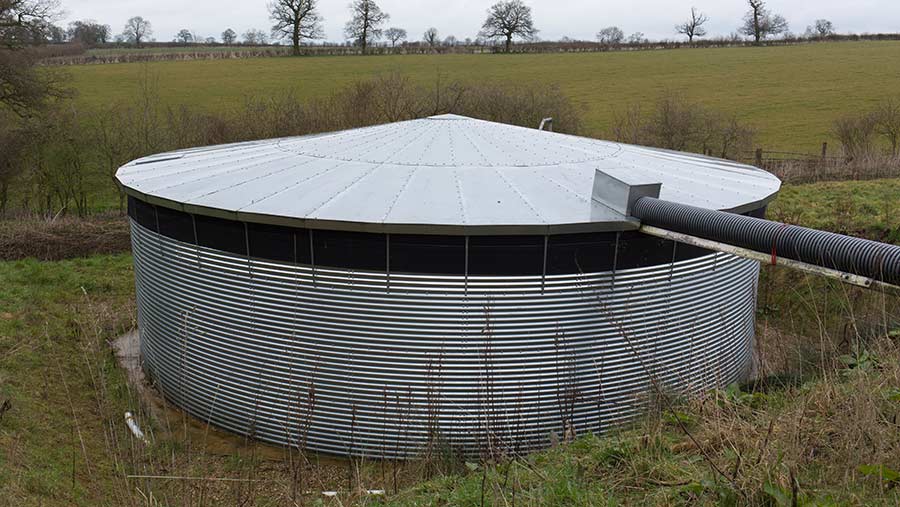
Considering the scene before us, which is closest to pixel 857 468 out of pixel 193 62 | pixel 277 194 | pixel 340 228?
pixel 340 228

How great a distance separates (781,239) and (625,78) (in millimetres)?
60850

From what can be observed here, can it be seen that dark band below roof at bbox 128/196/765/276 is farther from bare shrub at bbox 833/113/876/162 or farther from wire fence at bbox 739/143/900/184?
bare shrub at bbox 833/113/876/162

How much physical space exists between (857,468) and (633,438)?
2010 millimetres

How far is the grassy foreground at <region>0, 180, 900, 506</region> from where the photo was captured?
502cm

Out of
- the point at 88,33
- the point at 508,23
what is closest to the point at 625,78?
the point at 508,23

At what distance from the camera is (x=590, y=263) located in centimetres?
991

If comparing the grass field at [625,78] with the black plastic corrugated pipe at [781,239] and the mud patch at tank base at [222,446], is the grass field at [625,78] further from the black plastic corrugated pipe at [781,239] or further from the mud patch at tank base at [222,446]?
the mud patch at tank base at [222,446]

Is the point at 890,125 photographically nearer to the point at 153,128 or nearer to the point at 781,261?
the point at 781,261

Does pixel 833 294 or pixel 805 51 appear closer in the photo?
pixel 833 294

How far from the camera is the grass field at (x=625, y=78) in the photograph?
51650 mm

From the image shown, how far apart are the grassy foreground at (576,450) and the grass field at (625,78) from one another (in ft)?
116

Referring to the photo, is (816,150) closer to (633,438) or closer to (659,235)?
(659,235)

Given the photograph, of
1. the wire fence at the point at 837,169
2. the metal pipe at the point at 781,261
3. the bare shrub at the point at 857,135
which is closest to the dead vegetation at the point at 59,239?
the metal pipe at the point at 781,261

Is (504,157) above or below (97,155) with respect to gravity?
above
